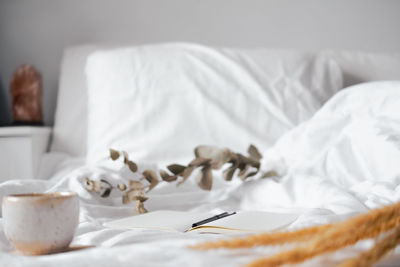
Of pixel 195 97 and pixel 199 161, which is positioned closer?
pixel 199 161

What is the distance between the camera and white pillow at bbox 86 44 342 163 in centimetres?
138

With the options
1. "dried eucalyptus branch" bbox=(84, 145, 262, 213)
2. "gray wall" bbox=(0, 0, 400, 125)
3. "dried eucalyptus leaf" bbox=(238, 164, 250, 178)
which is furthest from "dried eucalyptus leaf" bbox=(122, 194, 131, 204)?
"gray wall" bbox=(0, 0, 400, 125)

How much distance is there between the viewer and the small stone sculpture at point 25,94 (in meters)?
1.80

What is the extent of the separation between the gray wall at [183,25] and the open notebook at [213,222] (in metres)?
1.32

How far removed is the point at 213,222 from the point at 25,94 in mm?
1335

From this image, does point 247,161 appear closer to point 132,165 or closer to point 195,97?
point 132,165

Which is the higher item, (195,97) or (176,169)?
(195,97)

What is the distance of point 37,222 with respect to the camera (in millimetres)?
544

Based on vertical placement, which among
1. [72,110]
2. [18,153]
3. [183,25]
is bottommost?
[18,153]

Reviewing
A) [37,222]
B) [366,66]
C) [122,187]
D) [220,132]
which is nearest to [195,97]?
[220,132]

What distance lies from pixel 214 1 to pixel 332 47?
22.0 inches

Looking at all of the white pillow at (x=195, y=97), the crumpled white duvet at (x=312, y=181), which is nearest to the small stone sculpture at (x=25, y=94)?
the white pillow at (x=195, y=97)

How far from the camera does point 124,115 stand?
142 centimetres

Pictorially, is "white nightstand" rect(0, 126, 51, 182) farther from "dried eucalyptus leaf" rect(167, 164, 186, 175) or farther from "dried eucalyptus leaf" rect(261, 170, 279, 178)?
"dried eucalyptus leaf" rect(261, 170, 279, 178)
